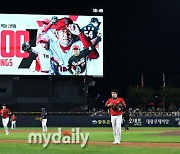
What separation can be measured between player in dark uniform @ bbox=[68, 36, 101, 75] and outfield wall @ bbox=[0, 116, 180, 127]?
17.0 feet

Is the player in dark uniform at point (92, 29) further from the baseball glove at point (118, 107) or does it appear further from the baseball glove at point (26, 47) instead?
the baseball glove at point (118, 107)

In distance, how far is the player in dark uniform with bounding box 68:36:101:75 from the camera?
47.8 metres

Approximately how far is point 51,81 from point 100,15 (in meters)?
8.13

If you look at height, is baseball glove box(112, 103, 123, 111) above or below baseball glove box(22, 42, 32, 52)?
below

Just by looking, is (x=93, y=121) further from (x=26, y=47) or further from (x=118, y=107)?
(x=118, y=107)

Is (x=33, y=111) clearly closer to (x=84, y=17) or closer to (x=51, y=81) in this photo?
(x=51, y=81)

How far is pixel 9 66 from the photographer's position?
46938 millimetres

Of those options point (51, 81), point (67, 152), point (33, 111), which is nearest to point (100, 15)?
point (51, 81)

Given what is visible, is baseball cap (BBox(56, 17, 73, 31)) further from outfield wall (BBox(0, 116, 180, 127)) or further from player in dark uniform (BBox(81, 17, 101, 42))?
outfield wall (BBox(0, 116, 180, 127))

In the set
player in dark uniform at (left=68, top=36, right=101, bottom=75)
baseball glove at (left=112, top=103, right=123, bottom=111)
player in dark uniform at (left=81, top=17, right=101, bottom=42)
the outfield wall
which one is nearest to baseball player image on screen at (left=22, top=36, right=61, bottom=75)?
player in dark uniform at (left=68, top=36, right=101, bottom=75)

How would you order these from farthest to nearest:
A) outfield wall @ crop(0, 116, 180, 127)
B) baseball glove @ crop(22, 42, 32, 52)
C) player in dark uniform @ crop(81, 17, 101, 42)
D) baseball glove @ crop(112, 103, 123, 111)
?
player in dark uniform @ crop(81, 17, 101, 42) → baseball glove @ crop(22, 42, 32, 52) → outfield wall @ crop(0, 116, 180, 127) → baseball glove @ crop(112, 103, 123, 111)

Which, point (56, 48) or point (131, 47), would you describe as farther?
point (131, 47)

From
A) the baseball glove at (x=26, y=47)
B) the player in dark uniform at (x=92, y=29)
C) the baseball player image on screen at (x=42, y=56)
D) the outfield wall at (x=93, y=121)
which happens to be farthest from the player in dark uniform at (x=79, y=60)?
the outfield wall at (x=93, y=121)

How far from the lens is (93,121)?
45.2 meters
